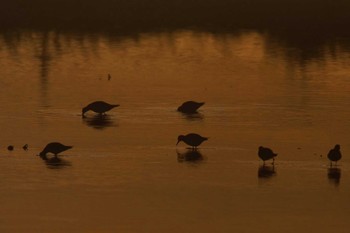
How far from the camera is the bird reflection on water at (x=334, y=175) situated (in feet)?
85.5

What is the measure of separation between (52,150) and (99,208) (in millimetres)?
5786

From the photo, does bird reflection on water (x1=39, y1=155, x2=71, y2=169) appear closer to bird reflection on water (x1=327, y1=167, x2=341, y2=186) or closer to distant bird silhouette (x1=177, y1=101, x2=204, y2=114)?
bird reflection on water (x1=327, y1=167, x2=341, y2=186)

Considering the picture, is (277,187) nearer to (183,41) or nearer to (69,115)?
(69,115)

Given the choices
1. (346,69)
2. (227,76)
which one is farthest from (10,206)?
(346,69)

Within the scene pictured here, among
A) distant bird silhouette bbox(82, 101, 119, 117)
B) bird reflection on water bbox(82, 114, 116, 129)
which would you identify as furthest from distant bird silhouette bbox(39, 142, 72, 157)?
distant bird silhouette bbox(82, 101, 119, 117)

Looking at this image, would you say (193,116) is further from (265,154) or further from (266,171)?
(266,171)

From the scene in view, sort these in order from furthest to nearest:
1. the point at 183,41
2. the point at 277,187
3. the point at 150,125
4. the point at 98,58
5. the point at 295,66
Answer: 1. the point at 183,41
2. the point at 98,58
3. the point at 295,66
4. the point at 150,125
5. the point at 277,187

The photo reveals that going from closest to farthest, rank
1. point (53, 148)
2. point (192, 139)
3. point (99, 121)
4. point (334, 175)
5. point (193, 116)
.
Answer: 1. point (334, 175)
2. point (53, 148)
3. point (192, 139)
4. point (99, 121)
5. point (193, 116)

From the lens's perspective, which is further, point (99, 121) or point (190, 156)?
point (99, 121)

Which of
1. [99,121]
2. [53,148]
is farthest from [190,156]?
[99,121]

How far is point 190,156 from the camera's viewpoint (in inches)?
1152

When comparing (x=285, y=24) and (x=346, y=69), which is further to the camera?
(x=285, y=24)

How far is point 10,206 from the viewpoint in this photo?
2352cm

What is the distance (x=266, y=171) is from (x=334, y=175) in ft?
4.19
